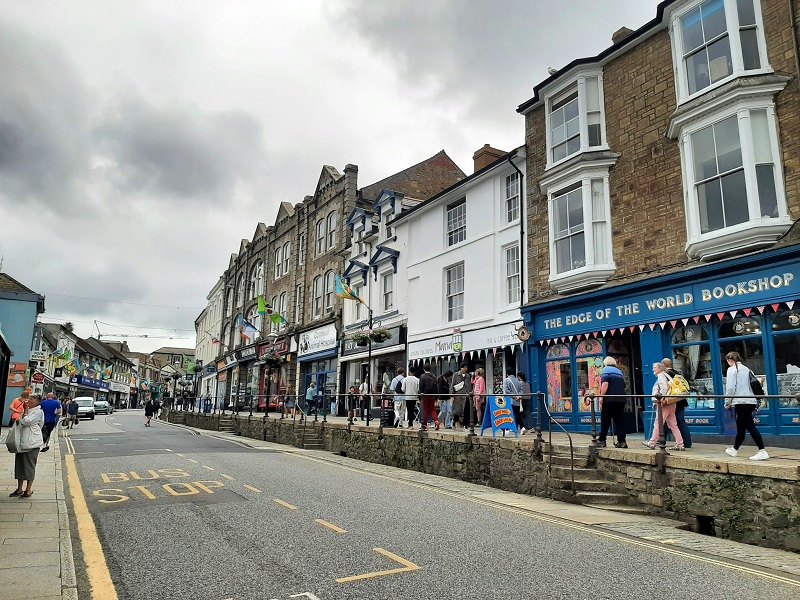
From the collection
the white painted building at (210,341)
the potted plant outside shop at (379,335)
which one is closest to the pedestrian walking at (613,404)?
the potted plant outside shop at (379,335)

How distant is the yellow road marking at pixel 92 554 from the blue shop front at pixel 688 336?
26.3 feet

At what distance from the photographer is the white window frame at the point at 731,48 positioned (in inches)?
479

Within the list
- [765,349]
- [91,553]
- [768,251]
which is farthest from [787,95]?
[91,553]

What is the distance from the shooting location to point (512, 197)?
1925cm

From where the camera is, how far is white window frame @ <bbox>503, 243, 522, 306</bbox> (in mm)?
18438

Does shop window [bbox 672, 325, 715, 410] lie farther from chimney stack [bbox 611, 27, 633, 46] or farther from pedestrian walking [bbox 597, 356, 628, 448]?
chimney stack [bbox 611, 27, 633, 46]

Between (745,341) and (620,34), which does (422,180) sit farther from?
(745,341)

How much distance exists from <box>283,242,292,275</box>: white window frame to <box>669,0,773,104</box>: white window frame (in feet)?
93.6

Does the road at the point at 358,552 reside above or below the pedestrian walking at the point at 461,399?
below

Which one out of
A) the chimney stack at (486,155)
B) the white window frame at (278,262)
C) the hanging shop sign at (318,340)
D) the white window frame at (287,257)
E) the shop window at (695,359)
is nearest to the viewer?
the shop window at (695,359)

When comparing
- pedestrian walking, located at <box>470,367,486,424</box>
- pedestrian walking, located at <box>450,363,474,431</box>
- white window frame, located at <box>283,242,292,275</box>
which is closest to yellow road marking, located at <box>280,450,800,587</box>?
pedestrian walking, located at <box>450,363,474,431</box>

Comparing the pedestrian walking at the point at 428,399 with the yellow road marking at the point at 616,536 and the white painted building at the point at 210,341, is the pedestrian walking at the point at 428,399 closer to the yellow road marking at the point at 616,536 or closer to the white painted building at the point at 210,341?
the yellow road marking at the point at 616,536

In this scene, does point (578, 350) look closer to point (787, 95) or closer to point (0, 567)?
point (787, 95)

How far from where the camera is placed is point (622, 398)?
984 centimetres
